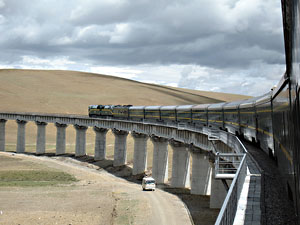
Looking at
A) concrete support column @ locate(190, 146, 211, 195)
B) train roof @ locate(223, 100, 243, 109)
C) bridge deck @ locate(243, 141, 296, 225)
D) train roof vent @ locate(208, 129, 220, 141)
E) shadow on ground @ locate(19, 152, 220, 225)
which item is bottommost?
shadow on ground @ locate(19, 152, 220, 225)

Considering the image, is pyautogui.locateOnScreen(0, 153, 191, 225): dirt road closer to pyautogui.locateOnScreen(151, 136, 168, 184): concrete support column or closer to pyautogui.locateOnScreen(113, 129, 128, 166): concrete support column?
pyautogui.locateOnScreen(151, 136, 168, 184): concrete support column

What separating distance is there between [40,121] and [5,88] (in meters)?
92.3

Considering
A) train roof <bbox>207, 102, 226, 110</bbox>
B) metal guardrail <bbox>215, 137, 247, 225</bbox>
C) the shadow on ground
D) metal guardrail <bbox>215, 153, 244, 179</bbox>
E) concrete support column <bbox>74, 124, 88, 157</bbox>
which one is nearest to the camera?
metal guardrail <bbox>215, 137, 247, 225</bbox>

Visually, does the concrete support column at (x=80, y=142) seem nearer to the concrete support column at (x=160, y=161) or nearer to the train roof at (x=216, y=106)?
the concrete support column at (x=160, y=161)

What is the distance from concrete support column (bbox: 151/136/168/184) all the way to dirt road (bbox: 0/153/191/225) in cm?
836

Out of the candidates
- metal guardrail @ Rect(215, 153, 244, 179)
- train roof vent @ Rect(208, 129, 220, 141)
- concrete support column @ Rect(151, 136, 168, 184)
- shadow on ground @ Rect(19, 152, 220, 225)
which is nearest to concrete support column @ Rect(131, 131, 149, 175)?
shadow on ground @ Rect(19, 152, 220, 225)

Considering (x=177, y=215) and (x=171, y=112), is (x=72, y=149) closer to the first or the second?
(x=171, y=112)

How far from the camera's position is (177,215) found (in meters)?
35.4

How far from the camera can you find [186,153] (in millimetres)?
54344

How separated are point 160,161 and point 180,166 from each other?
18.8ft

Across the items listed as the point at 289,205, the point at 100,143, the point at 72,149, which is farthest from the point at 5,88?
the point at 289,205

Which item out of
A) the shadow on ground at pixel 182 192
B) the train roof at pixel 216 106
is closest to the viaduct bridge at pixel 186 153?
the shadow on ground at pixel 182 192

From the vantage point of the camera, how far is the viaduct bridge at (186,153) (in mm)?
14659

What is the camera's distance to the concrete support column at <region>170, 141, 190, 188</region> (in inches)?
2090
